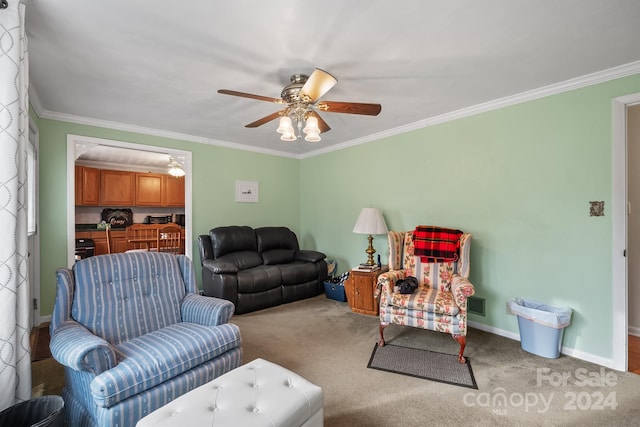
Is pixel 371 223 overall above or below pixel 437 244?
above

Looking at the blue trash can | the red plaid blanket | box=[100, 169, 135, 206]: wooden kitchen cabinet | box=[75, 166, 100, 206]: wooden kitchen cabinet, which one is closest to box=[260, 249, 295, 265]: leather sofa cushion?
the red plaid blanket

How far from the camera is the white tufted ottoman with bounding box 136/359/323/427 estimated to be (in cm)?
121

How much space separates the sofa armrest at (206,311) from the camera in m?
2.08

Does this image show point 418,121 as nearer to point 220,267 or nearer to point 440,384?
point 440,384

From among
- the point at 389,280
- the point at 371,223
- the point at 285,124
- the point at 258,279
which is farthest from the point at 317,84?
the point at 258,279

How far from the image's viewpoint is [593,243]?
2445mm

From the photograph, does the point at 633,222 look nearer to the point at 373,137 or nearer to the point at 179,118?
the point at 373,137

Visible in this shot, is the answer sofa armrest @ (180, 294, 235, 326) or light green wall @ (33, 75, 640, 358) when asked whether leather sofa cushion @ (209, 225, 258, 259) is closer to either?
light green wall @ (33, 75, 640, 358)

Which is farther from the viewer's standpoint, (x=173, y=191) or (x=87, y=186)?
(x=173, y=191)

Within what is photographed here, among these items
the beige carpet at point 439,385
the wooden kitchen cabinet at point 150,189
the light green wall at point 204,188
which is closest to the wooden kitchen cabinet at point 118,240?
the wooden kitchen cabinet at point 150,189

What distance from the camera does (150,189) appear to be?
22.1ft

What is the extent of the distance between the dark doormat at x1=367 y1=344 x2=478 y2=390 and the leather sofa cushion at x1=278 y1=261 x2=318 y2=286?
166cm

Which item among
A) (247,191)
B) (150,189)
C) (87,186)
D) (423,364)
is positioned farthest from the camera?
(150,189)

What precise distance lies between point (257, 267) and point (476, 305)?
2.70 m
